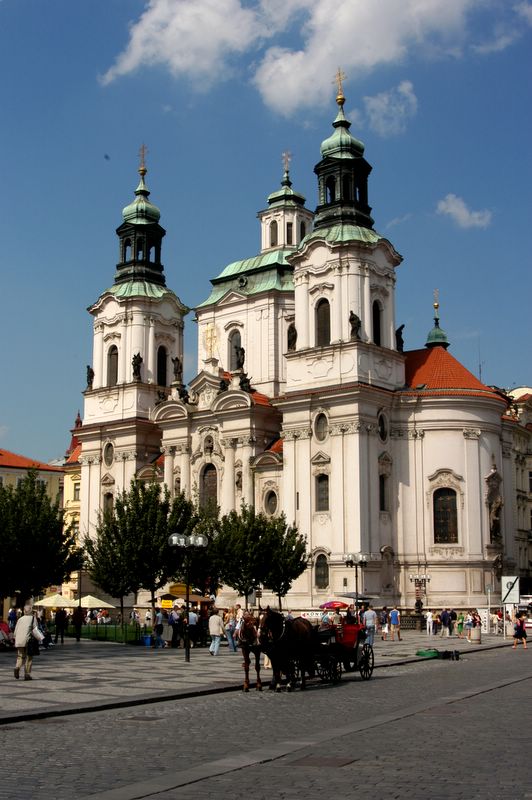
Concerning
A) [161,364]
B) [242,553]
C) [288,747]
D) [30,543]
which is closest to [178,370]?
[161,364]

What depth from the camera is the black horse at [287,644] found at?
2050cm

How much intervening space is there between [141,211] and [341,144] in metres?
17.7

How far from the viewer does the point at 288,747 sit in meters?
12.7

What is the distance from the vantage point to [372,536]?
55.2m

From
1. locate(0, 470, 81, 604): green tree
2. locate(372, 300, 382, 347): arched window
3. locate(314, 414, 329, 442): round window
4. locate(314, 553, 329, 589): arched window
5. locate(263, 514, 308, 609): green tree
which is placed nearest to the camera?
locate(0, 470, 81, 604): green tree

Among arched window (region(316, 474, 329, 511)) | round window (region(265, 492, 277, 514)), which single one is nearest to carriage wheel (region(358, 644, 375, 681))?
arched window (region(316, 474, 329, 511))

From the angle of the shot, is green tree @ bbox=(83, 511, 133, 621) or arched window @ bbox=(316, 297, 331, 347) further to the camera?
arched window @ bbox=(316, 297, 331, 347)

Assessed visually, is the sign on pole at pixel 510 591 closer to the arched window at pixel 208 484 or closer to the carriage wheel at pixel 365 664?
the carriage wheel at pixel 365 664

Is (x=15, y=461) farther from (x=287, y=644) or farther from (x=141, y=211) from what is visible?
(x=287, y=644)

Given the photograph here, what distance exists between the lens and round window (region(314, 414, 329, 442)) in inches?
2256

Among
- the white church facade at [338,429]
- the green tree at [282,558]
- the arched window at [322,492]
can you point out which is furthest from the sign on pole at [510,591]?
the arched window at [322,492]

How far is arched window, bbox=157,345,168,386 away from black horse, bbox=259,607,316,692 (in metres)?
51.4

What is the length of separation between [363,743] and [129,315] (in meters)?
60.0

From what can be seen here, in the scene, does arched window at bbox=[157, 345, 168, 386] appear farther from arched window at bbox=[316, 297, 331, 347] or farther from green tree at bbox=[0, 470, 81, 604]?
green tree at bbox=[0, 470, 81, 604]
